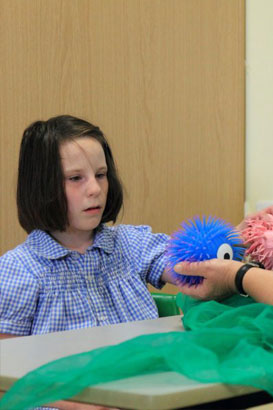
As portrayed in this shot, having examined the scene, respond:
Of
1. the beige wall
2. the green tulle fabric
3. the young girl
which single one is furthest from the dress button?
the beige wall

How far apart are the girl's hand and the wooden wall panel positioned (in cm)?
104

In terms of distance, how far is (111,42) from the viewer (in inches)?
91.3

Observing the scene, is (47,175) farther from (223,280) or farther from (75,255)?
(223,280)

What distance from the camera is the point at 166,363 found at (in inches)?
29.8

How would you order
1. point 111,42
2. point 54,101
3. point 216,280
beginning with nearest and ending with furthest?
point 216,280 < point 54,101 < point 111,42

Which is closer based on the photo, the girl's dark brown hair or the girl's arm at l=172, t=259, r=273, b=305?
the girl's arm at l=172, t=259, r=273, b=305

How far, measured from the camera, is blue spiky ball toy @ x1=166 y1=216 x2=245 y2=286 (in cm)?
108

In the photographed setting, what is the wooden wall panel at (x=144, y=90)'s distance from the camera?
6.80 feet

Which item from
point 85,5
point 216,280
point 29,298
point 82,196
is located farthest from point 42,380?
point 85,5

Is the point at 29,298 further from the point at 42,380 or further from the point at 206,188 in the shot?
the point at 206,188

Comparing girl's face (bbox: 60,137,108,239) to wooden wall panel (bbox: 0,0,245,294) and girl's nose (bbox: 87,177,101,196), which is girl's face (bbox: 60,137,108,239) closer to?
girl's nose (bbox: 87,177,101,196)

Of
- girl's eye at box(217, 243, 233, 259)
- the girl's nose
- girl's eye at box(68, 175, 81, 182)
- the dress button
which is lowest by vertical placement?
the dress button

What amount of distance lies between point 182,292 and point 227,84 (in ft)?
5.46

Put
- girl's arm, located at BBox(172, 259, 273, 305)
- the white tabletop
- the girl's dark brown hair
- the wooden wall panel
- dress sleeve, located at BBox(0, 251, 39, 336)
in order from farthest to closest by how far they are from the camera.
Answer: the wooden wall panel → the girl's dark brown hair → dress sleeve, located at BBox(0, 251, 39, 336) → girl's arm, located at BBox(172, 259, 273, 305) → the white tabletop
